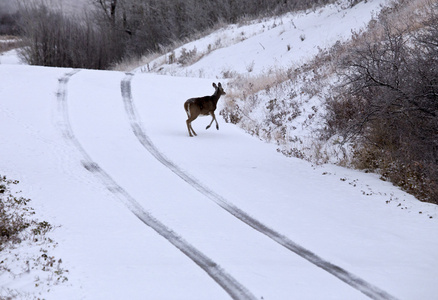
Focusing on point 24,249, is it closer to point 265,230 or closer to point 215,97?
point 265,230

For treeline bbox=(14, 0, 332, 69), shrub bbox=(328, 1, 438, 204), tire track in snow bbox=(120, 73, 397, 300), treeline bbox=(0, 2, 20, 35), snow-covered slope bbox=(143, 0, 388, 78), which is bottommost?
tire track in snow bbox=(120, 73, 397, 300)

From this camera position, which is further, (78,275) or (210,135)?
(210,135)

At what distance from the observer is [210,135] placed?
14.1 m

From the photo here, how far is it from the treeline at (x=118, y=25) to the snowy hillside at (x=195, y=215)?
18735 millimetres

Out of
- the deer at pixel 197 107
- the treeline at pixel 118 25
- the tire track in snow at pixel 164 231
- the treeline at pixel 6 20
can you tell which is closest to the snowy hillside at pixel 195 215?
the tire track in snow at pixel 164 231

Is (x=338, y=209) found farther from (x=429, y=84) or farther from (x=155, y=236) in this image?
(x=155, y=236)

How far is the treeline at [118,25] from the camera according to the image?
3322cm

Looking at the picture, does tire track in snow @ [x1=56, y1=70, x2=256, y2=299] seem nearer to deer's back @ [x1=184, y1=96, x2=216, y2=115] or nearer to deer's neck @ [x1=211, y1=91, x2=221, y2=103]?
deer's back @ [x1=184, y1=96, x2=216, y2=115]

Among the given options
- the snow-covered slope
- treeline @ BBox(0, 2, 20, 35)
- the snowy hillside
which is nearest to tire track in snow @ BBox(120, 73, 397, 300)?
the snowy hillside

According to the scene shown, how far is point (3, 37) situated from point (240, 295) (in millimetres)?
57144

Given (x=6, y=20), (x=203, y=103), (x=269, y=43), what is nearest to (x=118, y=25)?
(x=6, y=20)

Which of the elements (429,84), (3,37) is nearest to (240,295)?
(429,84)

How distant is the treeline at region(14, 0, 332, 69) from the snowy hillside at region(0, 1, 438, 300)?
18.7 metres

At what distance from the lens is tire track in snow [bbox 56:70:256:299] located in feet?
20.6
